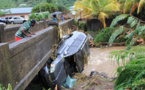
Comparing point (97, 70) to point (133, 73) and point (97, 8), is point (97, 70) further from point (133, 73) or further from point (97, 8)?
point (97, 8)

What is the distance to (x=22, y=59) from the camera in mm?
4441

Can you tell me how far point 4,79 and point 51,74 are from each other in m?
2.61

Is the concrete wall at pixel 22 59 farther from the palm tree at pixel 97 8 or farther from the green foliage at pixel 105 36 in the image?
the palm tree at pixel 97 8

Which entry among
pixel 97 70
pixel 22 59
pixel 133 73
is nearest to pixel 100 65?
pixel 97 70

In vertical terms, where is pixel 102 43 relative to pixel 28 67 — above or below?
below

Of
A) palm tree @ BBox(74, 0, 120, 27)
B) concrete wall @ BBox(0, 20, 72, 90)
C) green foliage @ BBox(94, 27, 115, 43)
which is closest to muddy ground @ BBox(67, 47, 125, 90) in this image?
green foliage @ BBox(94, 27, 115, 43)

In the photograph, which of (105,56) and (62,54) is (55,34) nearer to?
(62,54)

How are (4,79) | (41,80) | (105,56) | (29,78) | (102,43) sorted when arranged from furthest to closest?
(102,43), (105,56), (41,80), (29,78), (4,79)

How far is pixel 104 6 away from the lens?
17953mm

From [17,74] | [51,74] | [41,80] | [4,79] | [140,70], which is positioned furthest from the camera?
[41,80]

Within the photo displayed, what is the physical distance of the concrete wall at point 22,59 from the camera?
341 cm

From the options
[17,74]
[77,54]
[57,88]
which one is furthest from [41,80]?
[17,74]

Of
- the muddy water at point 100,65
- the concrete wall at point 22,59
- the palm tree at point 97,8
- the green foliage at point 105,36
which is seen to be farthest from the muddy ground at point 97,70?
the palm tree at point 97,8

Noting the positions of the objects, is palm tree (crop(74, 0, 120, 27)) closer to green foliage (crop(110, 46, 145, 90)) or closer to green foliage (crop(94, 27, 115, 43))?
green foliage (crop(94, 27, 115, 43))
